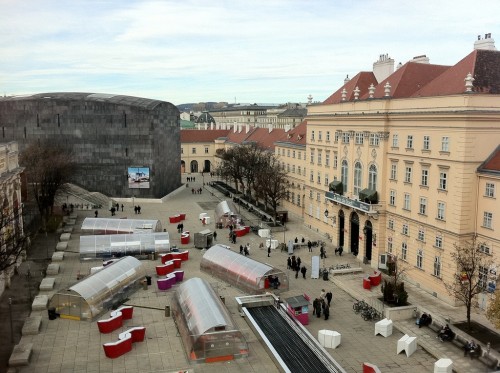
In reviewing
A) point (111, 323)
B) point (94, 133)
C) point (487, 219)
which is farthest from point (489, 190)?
point (94, 133)

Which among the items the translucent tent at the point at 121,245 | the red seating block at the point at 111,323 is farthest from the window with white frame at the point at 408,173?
the red seating block at the point at 111,323

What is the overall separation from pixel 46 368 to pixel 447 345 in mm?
21571

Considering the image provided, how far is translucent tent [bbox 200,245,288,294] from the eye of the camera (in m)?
35.9

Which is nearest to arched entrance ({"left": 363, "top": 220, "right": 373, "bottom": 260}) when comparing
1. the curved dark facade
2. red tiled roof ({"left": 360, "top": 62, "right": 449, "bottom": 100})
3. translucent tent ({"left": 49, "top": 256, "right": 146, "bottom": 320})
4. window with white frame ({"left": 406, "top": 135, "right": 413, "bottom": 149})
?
window with white frame ({"left": 406, "top": 135, "right": 413, "bottom": 149})

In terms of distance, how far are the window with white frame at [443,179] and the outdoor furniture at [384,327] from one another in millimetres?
12001

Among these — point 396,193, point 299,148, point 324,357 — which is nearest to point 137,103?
point 299,148

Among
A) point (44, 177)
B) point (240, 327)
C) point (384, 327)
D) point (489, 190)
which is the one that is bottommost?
point (240, 327)

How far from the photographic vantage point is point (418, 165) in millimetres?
39375

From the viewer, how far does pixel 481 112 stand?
34031 millimetres

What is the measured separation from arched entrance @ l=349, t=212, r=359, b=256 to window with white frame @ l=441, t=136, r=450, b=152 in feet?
44.1

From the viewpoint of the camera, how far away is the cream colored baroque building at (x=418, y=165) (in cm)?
3456

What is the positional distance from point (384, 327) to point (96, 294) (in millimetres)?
17836

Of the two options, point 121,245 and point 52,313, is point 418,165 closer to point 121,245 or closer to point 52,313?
point 121,245

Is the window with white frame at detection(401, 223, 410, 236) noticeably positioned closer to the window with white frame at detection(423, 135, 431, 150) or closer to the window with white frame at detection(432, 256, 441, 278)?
the window with white frame at detection(432, 256, 441, 278)
